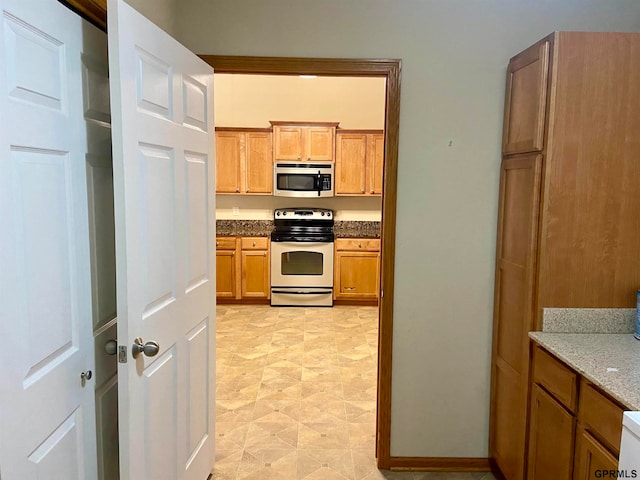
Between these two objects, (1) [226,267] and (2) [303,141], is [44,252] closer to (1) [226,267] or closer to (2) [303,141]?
(1) [226,267]

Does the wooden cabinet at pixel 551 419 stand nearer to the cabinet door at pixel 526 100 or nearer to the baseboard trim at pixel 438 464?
the baseboard trim at pixel 438 464

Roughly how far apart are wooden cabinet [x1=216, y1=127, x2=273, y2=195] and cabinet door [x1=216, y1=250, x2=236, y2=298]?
810mm

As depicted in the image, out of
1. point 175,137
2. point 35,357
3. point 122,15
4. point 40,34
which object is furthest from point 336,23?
point 35,357

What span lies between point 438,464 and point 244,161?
4267 mm

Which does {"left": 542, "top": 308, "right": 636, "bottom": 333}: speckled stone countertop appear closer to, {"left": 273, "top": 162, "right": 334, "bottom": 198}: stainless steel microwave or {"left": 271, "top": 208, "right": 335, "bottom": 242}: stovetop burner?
{"left": 271, "top": 208, "right": 335, "bottom": 242}: stovetop burner

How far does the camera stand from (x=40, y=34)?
1.24m

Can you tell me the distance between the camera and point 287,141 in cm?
570

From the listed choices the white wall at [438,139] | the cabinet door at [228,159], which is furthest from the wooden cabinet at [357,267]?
the white wall at [438,139]

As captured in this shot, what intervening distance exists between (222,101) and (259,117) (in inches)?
20.0

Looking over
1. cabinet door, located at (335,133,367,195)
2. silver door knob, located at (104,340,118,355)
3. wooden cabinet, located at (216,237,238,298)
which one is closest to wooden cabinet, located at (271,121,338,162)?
cabinet door, located at (335,133,367,195)

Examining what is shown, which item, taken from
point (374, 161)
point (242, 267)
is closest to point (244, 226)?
point (242, 267)

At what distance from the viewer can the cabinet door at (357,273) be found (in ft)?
18.8

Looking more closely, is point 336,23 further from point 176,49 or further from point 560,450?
point 560,450

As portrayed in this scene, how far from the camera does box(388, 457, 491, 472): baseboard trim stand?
2510 millimetres
